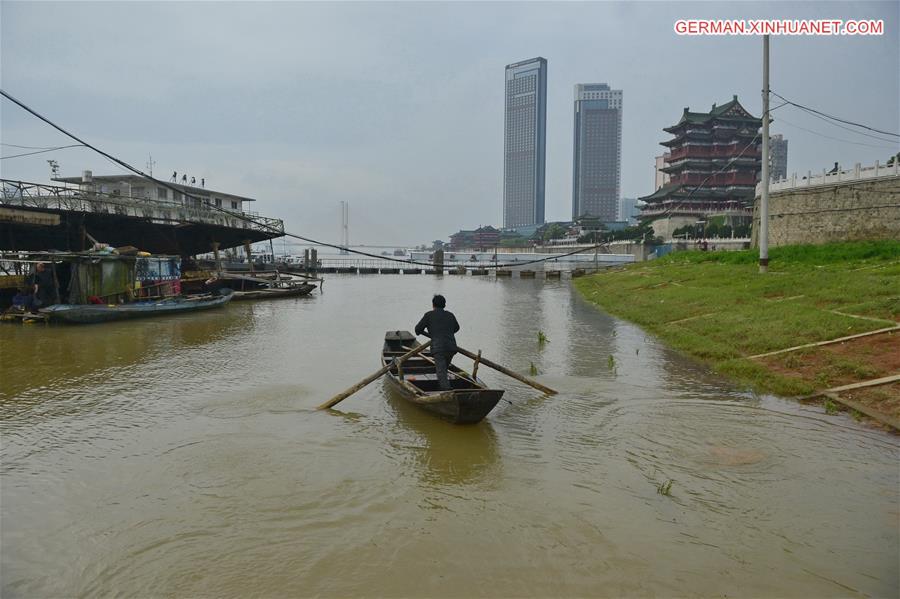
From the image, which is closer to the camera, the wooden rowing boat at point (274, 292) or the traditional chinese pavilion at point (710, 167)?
the wooden rowing boat at point (274, 292)

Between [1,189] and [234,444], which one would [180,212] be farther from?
[234,444]

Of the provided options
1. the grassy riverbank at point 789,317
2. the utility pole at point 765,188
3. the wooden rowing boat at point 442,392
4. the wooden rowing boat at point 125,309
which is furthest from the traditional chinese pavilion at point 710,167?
the wooden rowing boat at point 442,392

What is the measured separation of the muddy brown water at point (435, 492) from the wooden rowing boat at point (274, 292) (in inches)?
831

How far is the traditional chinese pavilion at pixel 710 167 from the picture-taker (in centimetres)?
7169

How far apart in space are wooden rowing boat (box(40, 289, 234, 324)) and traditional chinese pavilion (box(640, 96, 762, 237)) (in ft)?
196

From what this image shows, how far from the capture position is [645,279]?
32.5 m

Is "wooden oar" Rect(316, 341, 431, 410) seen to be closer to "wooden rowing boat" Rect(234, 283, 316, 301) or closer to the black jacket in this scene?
the black jacket

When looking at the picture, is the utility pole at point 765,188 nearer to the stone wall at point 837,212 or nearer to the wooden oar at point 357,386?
the stone wall at point 837,212

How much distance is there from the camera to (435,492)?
21.7ft

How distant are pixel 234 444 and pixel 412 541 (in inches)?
152

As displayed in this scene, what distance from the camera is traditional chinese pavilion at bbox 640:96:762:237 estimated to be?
71688 mm

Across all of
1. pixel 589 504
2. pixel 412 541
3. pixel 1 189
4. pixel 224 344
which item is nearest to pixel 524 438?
pixel 589 504

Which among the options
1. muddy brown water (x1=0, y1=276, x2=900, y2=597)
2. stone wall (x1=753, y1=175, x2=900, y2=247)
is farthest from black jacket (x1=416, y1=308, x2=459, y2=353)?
stone wall (x1=753, y1=175, x2=900, y2=247)

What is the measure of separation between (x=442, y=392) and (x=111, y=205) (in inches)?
1001
